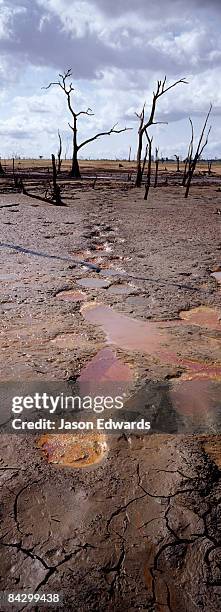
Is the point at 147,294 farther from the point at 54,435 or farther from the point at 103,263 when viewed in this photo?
the point at 54,435

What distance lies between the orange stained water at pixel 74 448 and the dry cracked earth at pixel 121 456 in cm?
3

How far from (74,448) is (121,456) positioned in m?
0.31

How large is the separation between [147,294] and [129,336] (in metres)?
1.26

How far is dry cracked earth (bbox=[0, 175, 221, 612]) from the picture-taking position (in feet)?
5.52

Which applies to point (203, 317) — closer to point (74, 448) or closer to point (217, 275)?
point (217, 275)

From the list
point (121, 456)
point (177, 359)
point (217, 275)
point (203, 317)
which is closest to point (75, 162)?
point (217, 275)

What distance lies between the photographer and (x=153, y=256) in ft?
23.1

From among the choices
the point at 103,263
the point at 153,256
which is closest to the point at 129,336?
the point at 103,263

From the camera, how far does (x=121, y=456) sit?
7.67 feet

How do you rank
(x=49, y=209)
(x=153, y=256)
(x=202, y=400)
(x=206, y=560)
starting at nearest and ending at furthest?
(x=206, y=560) < (x=202, y=400) < (x=153, y=256) < (x=49, y=209)

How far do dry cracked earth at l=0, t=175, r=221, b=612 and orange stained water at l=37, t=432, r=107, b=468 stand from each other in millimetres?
32

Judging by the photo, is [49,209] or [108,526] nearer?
[108,526]

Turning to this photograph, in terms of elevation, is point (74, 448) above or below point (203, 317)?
below

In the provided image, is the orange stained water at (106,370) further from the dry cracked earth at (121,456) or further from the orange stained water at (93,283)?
the orange stained water at (93,283)
